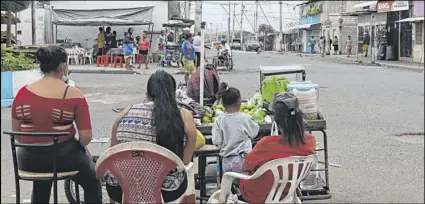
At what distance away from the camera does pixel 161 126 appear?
4.09m

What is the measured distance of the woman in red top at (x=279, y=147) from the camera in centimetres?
399

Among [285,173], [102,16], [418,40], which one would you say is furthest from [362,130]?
[418,40]

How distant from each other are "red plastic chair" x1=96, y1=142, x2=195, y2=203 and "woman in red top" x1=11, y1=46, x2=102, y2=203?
19.1 inches

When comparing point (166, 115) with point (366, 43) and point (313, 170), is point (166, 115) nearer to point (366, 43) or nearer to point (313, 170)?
point (313, 170)

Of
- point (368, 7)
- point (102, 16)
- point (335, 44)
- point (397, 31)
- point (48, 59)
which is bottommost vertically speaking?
point (48, 59)

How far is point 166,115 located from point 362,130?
657cm

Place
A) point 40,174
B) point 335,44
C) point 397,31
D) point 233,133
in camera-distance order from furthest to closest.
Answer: point 335,44 < point 397,31 < point 233,133 < point 40,174

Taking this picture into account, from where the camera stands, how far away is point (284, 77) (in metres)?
6.87

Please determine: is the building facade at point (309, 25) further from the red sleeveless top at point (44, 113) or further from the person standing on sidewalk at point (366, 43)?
the red sleeveless top at point (44, 113)

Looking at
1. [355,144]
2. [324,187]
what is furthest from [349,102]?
[324,187]

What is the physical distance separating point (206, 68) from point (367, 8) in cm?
3114

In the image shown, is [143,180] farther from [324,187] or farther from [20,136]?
[324,187]

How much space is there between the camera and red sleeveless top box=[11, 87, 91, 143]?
13.5 feet

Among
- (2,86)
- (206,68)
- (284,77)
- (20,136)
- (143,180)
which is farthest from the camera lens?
(2,86)
